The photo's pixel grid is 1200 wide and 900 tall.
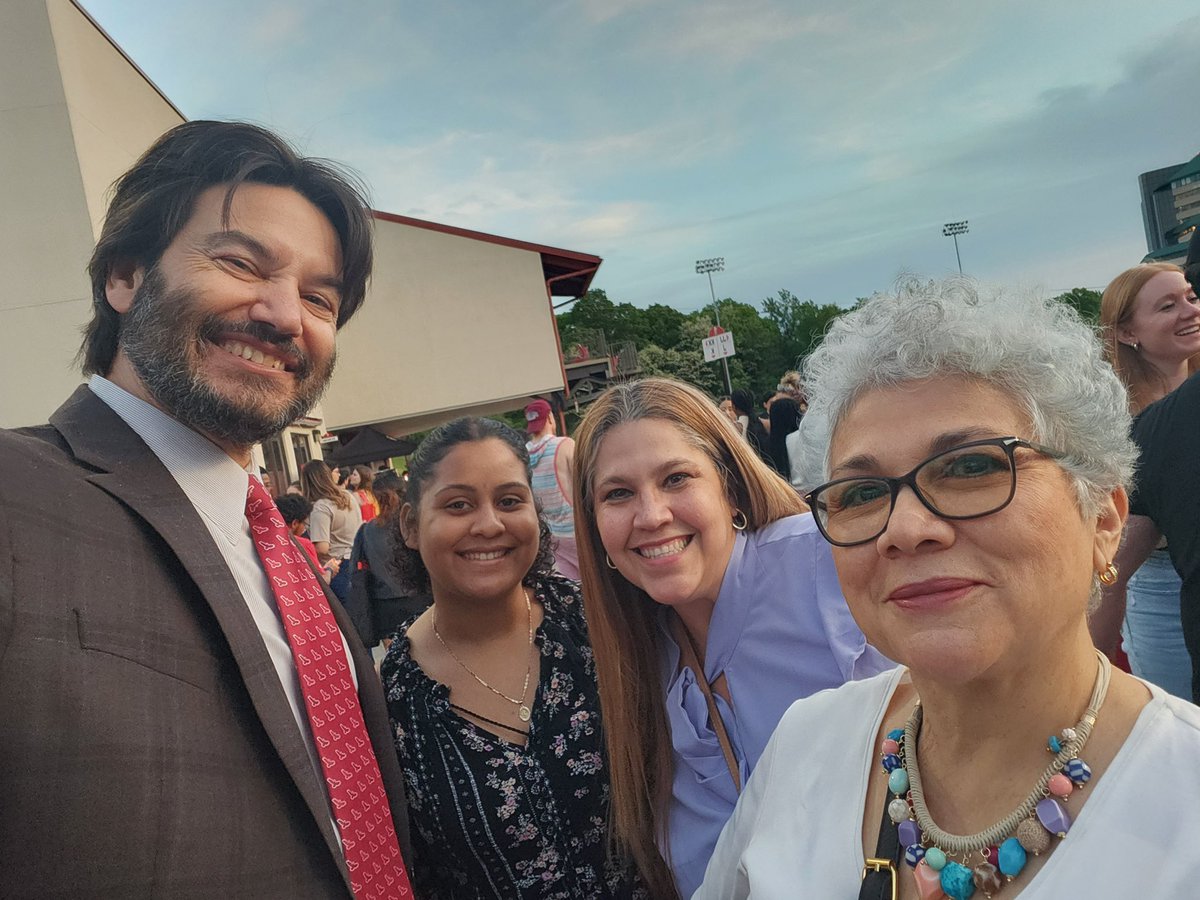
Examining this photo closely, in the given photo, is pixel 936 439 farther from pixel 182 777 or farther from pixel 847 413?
pixel 182 777

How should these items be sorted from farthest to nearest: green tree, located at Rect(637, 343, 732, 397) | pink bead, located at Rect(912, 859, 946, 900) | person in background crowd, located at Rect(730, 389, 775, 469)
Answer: green tree, located at Rect(637, 343, 732, 397), person in background crowd, located at Rect(730, 389, 775, 469), pink bead, located at Rect(912, 859, 946, 900)

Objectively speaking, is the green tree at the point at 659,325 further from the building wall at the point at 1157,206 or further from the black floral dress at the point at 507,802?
the black floral dress at the point at 507,802

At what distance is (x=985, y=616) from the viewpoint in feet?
3.87

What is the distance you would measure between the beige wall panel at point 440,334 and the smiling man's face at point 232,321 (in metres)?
19.3

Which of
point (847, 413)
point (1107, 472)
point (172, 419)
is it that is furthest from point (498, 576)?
point (1107, 472)

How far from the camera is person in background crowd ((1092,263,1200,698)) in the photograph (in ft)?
9.50

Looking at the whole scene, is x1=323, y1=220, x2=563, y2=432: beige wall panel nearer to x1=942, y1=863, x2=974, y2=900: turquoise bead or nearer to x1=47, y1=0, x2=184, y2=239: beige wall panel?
x1=47, y1=0, x2=184, y2=239: beige wall panel

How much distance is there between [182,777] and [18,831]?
0.70ft

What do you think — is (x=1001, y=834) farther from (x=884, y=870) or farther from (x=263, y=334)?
(x=263, y=334)

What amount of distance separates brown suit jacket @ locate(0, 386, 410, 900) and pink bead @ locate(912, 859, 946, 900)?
103 centimetres

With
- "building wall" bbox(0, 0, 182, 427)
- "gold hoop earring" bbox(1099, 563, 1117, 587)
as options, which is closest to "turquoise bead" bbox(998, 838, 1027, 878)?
"gold hoop earring" bbox(1099, 563, 1117, 587)

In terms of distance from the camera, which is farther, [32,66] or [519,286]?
[519,286]

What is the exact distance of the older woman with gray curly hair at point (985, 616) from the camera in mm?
1111

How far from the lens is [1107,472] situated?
1.30 metres
